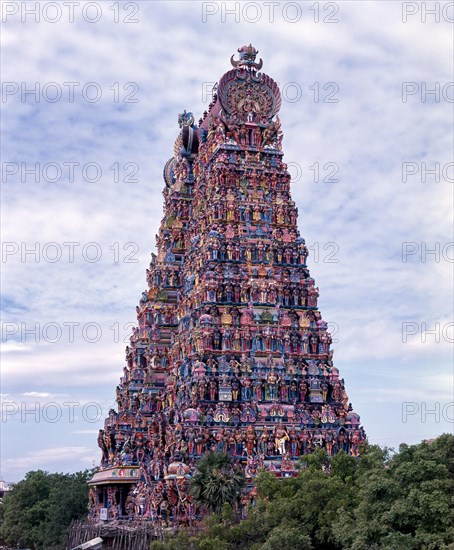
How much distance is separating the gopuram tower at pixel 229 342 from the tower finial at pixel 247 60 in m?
0.19

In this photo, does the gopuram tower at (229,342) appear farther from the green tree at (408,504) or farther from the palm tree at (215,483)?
the green tree at (408,504)

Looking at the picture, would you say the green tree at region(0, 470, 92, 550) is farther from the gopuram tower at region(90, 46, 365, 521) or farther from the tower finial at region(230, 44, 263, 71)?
the tower finial at region(230, 44, 263, 71)

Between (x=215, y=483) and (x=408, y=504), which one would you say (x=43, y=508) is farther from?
(x=408, y=504)

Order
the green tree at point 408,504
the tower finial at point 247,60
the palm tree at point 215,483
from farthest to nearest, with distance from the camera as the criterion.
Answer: the tower finial at point 247,60, the palm tree at point 215,483, the green tree at point 408,504

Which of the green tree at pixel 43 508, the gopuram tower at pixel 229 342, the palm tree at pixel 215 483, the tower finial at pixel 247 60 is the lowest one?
the green tree at pixel 43 508

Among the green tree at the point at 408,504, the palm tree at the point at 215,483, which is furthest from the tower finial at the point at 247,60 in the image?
the green tree at the point at 408,504

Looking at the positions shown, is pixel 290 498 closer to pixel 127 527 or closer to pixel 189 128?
pixel 127 527

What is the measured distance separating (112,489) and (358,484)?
2815cm

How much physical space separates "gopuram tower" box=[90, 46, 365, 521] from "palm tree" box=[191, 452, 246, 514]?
458cm

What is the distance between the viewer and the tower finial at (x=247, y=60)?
71.3m

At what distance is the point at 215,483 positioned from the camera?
48375mm

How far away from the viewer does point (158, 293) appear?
7381cm

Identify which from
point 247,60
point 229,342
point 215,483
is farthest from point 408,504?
point 247,60

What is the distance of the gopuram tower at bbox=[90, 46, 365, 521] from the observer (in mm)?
58375
